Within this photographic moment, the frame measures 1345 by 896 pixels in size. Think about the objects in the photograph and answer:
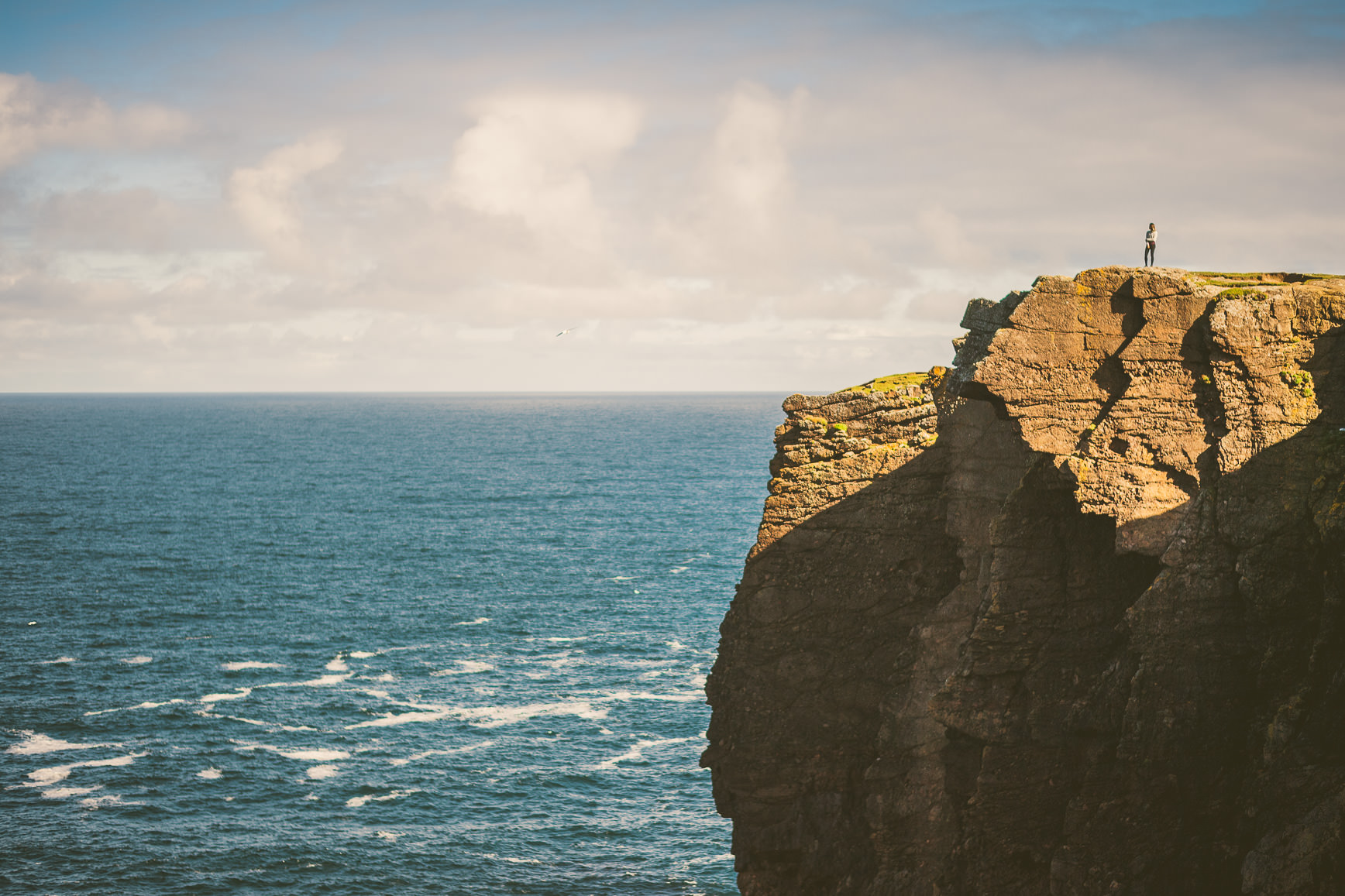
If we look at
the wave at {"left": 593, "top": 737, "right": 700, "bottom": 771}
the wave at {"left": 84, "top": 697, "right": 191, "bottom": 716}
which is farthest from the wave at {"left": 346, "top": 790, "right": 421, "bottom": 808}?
the wave at {"left": 84, "top": 697, "right": 191, "bottom": 716}

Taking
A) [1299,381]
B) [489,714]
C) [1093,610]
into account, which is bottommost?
[489,714]

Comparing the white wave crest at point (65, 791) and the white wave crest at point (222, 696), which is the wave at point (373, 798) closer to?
the white wave crest at point (65, 791)

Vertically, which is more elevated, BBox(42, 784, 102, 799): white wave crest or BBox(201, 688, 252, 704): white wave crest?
BBox(201, 688, 252, 704): white wave crest

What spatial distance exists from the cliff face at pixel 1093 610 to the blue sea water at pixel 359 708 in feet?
77.6

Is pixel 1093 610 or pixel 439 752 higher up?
pixel 1093 610

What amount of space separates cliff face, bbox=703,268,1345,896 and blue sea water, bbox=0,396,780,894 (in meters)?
23.7

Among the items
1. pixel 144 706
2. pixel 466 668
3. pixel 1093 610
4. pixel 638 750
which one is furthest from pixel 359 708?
pixel 1093 610

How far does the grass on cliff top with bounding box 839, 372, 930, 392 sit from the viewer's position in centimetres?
3216

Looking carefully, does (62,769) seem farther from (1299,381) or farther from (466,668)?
(1299,381)

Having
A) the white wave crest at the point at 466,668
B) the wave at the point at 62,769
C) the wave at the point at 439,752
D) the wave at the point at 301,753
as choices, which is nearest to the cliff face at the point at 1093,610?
the wave at the point at 439,752

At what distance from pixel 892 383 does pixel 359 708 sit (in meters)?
47.9

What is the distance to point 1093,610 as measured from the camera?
75.3 ft

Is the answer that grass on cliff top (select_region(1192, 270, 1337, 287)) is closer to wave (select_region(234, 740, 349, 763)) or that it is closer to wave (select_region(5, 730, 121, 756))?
wave (select_region(234, 740, 349, 763))

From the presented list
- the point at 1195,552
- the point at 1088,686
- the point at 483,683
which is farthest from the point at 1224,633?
the point at 483,683
